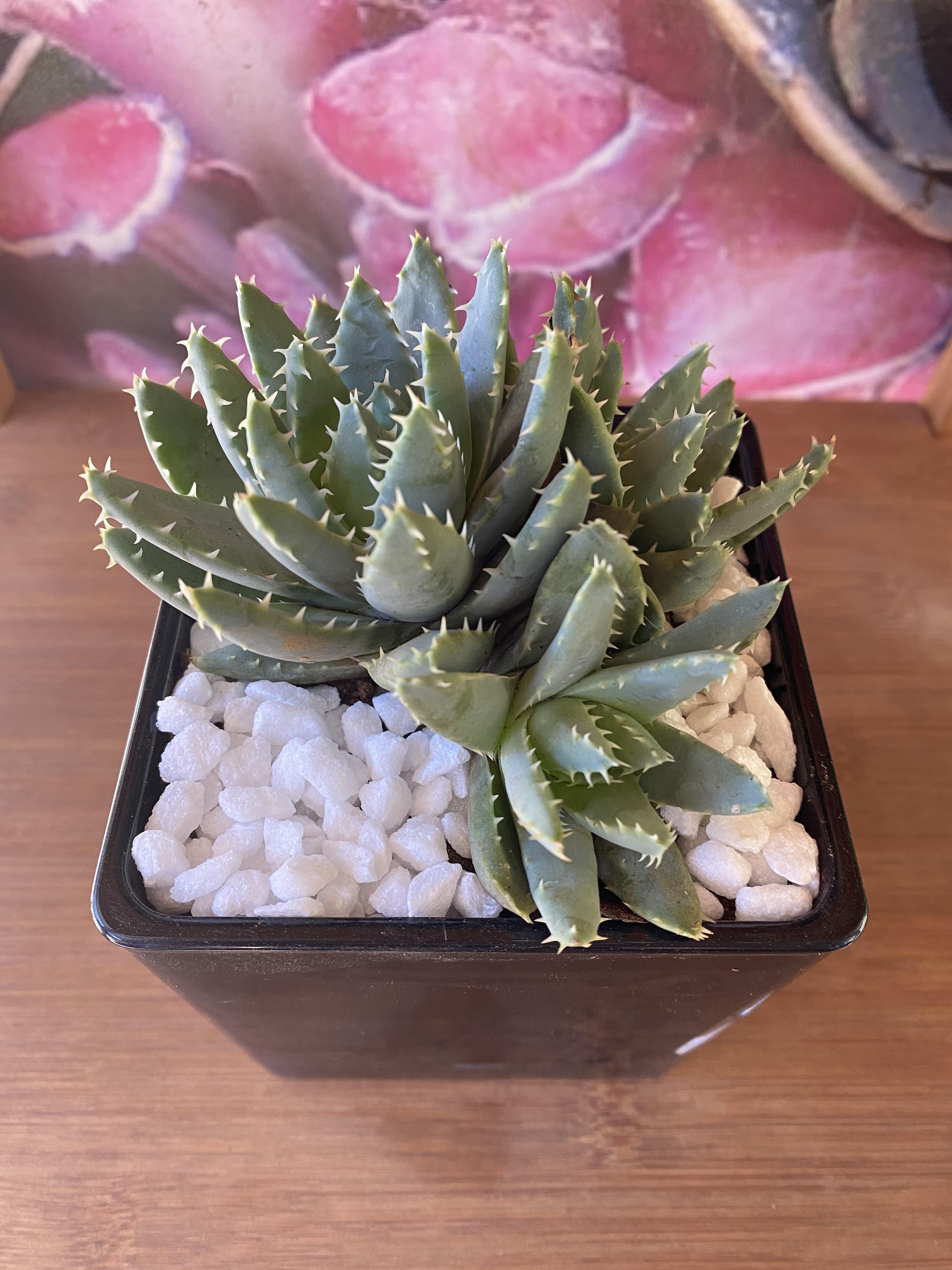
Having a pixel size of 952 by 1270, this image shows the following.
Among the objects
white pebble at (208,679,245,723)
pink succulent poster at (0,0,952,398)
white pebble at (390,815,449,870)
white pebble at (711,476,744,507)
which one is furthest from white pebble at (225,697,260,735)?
pink succulent poster at (0,0,952,398)

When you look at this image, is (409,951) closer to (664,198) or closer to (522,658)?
(522,658)

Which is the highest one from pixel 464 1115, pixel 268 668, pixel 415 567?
pixel 415 567

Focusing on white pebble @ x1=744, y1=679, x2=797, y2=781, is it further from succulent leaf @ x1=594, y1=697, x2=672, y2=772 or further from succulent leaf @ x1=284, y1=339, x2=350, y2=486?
succulent leaf @ x1=284, y1=339, x2=350, y2=486

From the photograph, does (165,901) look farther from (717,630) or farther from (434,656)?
(717,630)

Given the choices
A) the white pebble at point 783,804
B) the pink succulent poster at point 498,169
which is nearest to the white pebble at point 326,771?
the white pebble at point 783,804

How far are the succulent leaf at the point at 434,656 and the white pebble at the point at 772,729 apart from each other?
0.17m

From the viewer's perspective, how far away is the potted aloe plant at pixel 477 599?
0.40 metres

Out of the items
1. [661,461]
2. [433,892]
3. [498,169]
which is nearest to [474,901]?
[433,892]

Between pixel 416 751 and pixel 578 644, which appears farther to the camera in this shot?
pixel 416 751

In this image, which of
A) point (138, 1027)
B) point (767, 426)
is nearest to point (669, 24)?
point (767, 426)

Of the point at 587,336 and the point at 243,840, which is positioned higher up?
the point at 587,336

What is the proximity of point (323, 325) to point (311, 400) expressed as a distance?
73 millimetres

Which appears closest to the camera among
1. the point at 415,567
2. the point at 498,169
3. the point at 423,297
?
the point at 415,567

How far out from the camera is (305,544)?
408 mm
